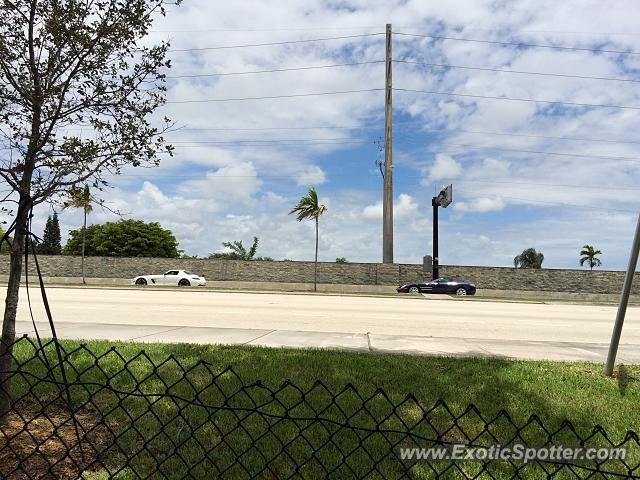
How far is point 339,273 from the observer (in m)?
34.4

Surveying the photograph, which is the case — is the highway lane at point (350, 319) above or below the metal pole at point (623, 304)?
below

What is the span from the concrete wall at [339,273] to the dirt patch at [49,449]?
99.1 ft

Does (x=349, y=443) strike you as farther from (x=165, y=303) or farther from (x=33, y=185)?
(x=165, y=303)

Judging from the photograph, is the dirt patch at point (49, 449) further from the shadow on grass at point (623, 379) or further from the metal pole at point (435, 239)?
the metal pole at point (435, 239)

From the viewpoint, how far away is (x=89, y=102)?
423cm

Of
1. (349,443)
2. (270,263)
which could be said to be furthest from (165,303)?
(270,263)

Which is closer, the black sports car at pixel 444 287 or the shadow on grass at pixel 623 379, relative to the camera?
the shadow on grass at pixel 623 379

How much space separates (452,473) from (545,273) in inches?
1312

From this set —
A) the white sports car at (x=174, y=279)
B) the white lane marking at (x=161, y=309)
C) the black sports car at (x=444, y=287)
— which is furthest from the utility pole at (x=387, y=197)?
the white lane marking at (x=161, y=309)

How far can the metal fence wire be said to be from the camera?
3248 mm

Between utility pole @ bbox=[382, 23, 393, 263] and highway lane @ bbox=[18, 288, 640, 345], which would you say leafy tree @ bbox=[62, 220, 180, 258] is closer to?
utility pole @ bbox=[382, 23, 393, 263]

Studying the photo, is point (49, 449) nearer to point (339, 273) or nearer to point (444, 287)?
point (444, 287)

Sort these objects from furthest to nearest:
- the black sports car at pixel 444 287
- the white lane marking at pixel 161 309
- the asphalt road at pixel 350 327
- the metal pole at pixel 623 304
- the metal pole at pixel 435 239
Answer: the metal pole at pixel 435 239 → the black sports car at pixel 444 287 → the white lane marking at pixel 161 309 → the asphalt road at pixel 350 327 → the metal pole at pixel 623 304

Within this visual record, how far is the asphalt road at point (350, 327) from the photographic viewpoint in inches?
364
